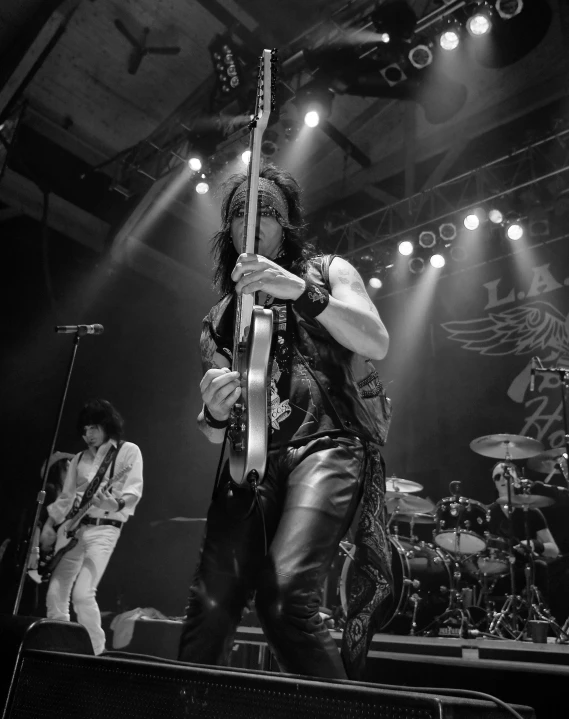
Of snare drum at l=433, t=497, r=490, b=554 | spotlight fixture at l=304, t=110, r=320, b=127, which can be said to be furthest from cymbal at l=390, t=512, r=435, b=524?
spotlight fixture at l=304, t=110, r=320, b=127

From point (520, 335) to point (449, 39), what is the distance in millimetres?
4029

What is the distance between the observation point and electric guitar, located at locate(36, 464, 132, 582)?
5297mm

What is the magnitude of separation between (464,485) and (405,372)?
1.95 metres

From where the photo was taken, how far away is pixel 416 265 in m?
8.90

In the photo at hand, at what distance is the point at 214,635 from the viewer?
166cm

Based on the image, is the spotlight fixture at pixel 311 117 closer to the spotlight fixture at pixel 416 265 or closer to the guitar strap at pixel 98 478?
the spotlight fixture at pixel 416 265

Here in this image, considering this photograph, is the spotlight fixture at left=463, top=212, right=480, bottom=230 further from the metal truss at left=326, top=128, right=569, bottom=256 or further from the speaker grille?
the speaker grille

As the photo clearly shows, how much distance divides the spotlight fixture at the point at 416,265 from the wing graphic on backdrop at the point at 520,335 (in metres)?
1.05

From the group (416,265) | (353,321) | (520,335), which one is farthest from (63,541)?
(520,335)

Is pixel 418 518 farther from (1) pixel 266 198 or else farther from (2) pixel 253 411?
(2) pixel 253 411

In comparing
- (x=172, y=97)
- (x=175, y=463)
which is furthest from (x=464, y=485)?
(x=172, y=97)

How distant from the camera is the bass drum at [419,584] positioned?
19.4ft

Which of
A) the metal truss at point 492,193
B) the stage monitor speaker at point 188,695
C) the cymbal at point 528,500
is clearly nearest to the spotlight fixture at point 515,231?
the metal truss at point 492,193

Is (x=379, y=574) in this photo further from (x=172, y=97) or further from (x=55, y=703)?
(x=172, y=97)
